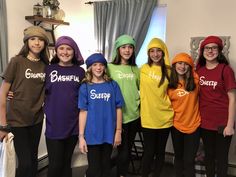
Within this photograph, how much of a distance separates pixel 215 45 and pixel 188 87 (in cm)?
40

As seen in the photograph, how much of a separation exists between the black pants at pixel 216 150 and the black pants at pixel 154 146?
0.33m

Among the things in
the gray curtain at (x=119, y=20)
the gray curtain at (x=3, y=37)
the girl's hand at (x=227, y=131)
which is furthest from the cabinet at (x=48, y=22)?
the girl's hand at (x=227, y=131)

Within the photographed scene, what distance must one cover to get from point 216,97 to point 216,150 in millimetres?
434

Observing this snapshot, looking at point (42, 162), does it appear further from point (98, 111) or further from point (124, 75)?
point (124, 75)

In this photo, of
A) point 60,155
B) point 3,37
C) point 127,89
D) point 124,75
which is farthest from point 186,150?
point 3,37

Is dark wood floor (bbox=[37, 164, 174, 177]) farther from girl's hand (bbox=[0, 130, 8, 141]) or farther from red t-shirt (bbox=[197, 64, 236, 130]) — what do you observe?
girl's hand (bbox=[0, 130, 8, 141])

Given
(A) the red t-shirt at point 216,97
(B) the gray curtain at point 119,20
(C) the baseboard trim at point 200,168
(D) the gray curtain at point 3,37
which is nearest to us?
(A) the red t-shirt at point 216,97

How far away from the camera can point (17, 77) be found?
71.0 inches

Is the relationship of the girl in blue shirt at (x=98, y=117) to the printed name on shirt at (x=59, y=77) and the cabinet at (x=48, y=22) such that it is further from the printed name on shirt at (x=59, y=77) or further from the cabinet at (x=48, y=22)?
the cabinet at (x=48, y=22)

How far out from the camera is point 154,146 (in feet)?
7.14

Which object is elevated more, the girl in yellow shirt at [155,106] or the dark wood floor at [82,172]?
the girl in yellow shirt at [155,106]

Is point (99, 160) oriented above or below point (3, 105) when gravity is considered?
below

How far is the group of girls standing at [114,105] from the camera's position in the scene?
1.84m

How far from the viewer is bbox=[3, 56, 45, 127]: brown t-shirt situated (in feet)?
5.90
